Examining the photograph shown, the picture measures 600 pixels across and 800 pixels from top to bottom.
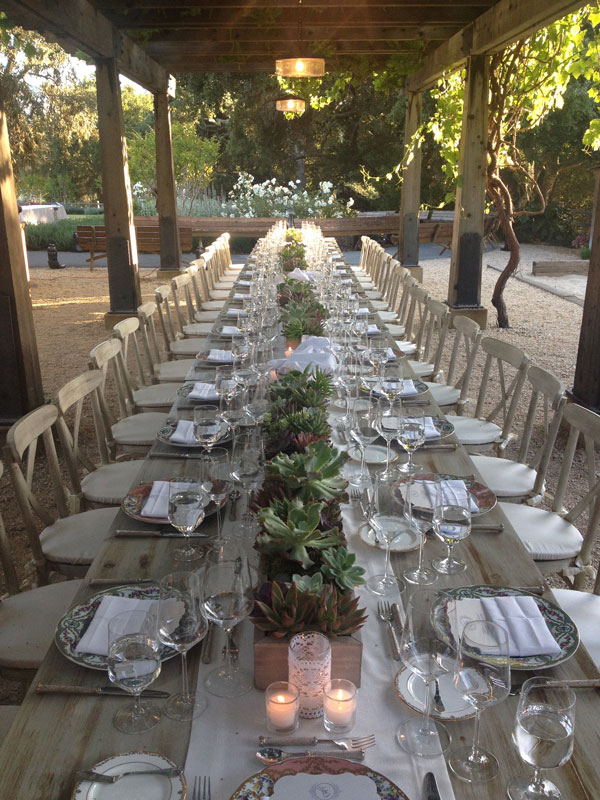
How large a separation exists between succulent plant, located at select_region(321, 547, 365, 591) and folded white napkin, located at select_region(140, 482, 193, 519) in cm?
79

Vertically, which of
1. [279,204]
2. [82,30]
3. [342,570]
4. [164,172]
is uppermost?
[82,30]

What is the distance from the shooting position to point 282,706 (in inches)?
53.4

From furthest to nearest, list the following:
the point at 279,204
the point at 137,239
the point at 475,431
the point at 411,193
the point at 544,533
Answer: the point at 279,204
the point at 137,239
the point at 411,193
the point at 475,431
the point at 544,533

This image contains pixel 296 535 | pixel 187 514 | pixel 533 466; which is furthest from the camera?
pixel 533 466

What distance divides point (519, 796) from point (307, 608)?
49 centimetres

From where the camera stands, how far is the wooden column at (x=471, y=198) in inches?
290

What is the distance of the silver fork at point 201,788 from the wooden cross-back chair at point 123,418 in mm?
2411

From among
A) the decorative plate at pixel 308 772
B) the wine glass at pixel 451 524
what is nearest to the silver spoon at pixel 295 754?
the decorative plate at pixel 308 772

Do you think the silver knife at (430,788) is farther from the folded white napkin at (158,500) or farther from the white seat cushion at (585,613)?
the folded white napkin at (158,500)

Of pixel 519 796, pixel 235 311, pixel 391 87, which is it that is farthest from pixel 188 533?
pixel 391 87

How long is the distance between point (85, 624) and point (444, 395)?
3188mm

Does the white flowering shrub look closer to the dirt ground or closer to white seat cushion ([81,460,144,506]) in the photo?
the dirt ground

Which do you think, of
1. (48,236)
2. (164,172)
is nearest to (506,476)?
(164,172)

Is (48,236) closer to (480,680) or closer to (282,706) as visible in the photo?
(282,706)
